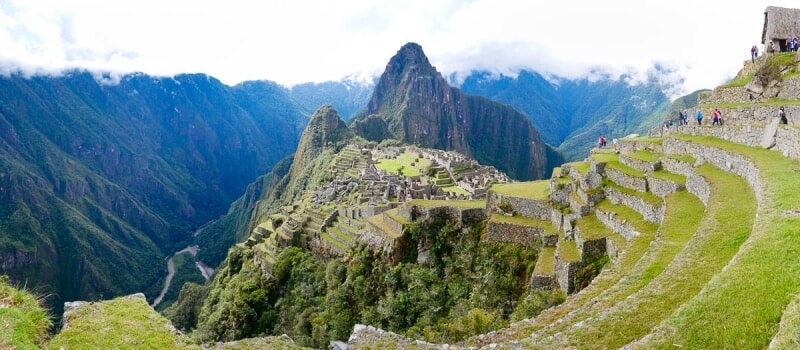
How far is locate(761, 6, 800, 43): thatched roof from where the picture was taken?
1062 inches

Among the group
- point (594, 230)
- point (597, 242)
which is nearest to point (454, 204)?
point (594, 230)

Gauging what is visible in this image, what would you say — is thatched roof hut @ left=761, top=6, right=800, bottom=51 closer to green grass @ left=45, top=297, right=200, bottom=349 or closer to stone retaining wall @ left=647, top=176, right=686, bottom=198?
stone retaining wall @ left=647, top=176, right=686, bottom=198

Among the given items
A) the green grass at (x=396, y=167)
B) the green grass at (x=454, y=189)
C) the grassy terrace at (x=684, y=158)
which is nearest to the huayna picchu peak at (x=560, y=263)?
the grassy terrace at (x=684, y=158)

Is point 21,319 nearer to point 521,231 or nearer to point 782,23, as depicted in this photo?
point 521,231

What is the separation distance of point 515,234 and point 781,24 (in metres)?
19.6

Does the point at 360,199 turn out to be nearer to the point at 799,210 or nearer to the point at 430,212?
the point at 430,212

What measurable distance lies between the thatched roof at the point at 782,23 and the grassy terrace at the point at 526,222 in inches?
672

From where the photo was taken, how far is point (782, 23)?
2719 cm

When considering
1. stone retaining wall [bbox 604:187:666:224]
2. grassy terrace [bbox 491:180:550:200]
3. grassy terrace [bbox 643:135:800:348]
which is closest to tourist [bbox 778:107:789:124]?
stone retaining wall [bbox 604:187:666:224]

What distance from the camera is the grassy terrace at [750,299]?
664cm

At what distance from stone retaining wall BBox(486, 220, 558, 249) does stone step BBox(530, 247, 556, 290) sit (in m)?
1.66

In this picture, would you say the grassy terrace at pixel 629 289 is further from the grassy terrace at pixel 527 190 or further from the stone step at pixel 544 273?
the grassy terrace at pixel 527 190

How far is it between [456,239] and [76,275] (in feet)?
530

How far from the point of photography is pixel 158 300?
121 meters
